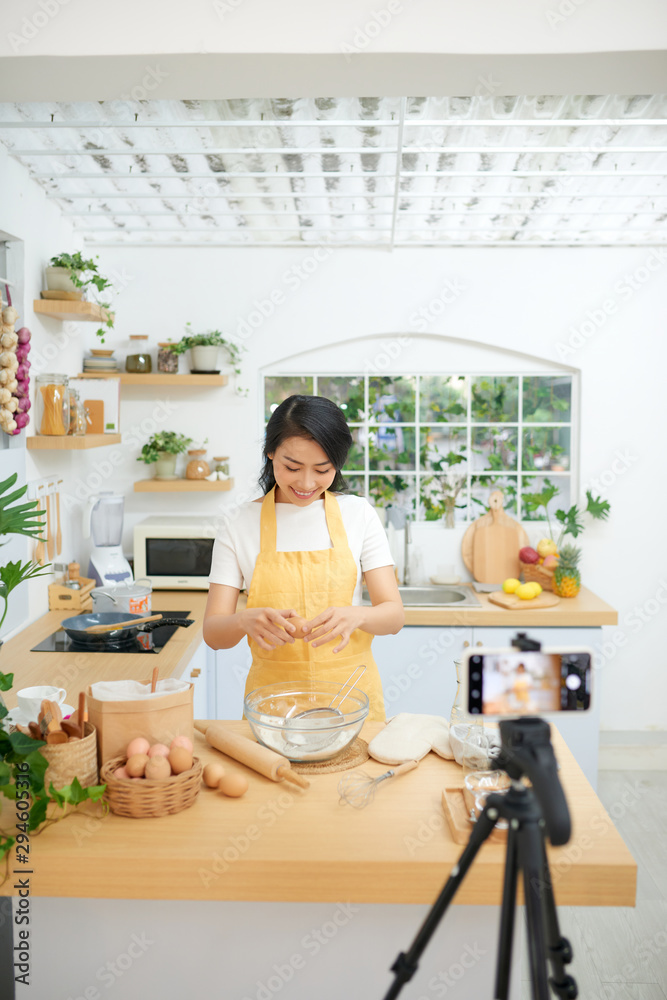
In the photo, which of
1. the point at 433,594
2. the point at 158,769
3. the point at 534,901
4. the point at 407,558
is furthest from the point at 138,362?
the point at 534,901

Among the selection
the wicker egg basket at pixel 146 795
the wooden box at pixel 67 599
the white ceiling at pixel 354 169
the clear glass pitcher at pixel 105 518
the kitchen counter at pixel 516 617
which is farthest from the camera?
the clear glass pitcher at pixel 105 518

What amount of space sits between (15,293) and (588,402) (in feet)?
8.69

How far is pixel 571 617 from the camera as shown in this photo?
134 inches

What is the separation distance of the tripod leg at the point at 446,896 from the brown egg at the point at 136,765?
58 centimetres

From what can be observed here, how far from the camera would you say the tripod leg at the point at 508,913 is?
0.95 m

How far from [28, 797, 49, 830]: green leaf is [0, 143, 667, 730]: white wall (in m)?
2.48

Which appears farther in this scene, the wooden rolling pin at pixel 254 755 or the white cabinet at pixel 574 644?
the white cabinet at pixel 574 644

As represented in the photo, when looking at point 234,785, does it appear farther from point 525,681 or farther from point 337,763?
point 525,681

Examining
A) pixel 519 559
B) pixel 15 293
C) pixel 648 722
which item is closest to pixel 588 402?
pixel 519 559

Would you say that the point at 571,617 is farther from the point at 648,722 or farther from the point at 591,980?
the point at 591,980

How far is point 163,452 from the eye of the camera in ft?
12.5

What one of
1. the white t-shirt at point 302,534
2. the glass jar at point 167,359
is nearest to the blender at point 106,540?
the glass jar at point 167,359

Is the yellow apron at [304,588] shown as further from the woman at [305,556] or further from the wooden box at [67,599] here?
the wooden box at [67,599]

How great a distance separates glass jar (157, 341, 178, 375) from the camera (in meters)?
3.79
